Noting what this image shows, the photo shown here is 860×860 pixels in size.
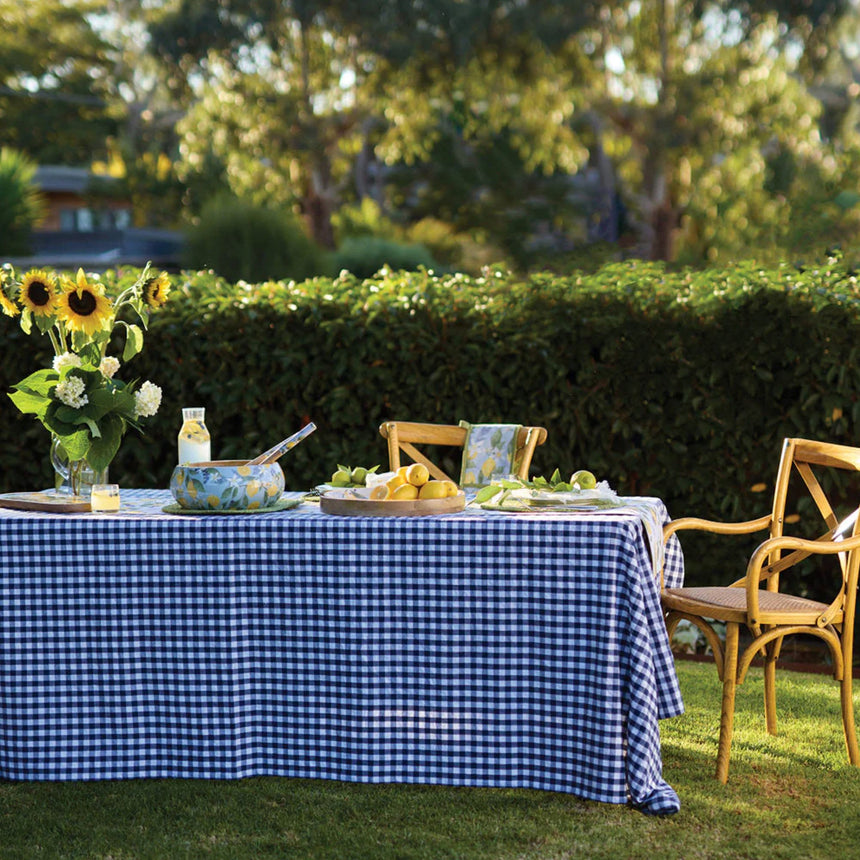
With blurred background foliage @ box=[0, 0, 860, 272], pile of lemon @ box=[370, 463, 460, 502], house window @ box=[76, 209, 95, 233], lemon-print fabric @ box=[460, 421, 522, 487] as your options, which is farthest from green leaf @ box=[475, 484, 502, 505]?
house window @ box=[76, 209, 95, 233]

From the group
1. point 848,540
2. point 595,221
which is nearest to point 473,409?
point 848,540

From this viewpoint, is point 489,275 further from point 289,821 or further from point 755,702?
point 289,821

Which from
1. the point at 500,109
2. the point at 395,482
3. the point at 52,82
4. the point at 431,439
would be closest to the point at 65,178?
the point at 52,82

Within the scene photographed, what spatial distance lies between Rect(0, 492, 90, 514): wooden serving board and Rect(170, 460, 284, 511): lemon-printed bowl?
10.4 inches

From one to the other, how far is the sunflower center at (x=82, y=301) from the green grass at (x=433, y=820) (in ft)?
4.03

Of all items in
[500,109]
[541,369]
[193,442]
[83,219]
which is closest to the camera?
[193,442]

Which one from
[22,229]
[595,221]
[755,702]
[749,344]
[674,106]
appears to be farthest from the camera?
[595,221]

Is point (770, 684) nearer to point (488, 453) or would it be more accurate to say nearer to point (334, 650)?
point (488, 453)

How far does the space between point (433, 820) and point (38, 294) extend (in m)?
1.61

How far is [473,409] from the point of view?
187 inches

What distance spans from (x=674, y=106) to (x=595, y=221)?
189 inches

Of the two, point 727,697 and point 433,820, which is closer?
point 433,820

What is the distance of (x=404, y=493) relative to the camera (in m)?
2.92

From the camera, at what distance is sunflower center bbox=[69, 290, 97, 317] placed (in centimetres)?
296
